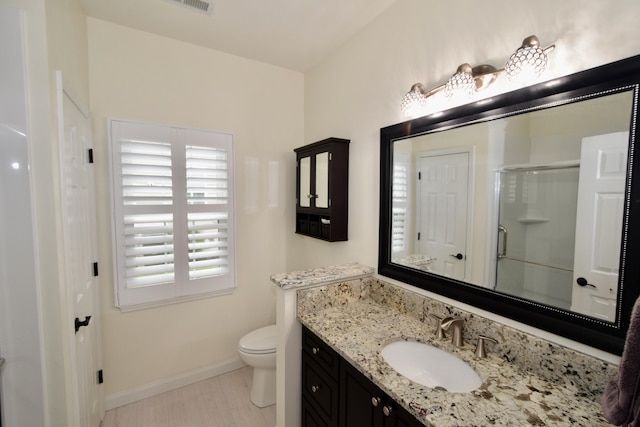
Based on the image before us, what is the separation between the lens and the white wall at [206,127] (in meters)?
2.02

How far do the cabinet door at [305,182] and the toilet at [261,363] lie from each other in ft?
3.75

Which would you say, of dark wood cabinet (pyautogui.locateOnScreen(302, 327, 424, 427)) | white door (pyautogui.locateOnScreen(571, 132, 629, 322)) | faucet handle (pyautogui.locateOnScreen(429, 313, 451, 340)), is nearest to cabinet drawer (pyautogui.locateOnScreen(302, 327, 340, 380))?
dark wood cabinet (pyautogui.locateOnScreen(302, 327, 424, 427))

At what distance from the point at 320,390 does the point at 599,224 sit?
1.45 metres

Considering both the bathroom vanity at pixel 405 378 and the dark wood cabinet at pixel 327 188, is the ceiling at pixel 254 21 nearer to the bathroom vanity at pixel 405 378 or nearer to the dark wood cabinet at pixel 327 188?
the dark wood cabinet at pixel 327 188

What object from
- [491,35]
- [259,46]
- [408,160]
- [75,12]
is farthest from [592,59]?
[75,12]

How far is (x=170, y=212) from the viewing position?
86.9 inches

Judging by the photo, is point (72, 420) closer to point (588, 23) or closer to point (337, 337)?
point (337, 337)

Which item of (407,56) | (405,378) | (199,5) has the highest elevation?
(199,5)

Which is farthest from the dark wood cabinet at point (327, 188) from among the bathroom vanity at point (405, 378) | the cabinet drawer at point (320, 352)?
the cabinet drawer at point (320, 352)

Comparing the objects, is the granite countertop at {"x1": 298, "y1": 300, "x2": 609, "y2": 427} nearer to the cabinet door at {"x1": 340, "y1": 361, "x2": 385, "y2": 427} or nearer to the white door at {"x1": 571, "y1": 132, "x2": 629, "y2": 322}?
the cabinet door at {"x1": 340, "y1": 361, "x2": 385, "y2": 427}

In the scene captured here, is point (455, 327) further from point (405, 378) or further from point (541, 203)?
point (541, 203)

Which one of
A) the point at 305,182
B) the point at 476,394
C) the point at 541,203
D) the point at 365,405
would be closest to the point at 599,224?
the point at 541,203

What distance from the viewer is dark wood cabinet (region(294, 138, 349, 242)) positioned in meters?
2.09

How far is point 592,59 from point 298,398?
215cm
